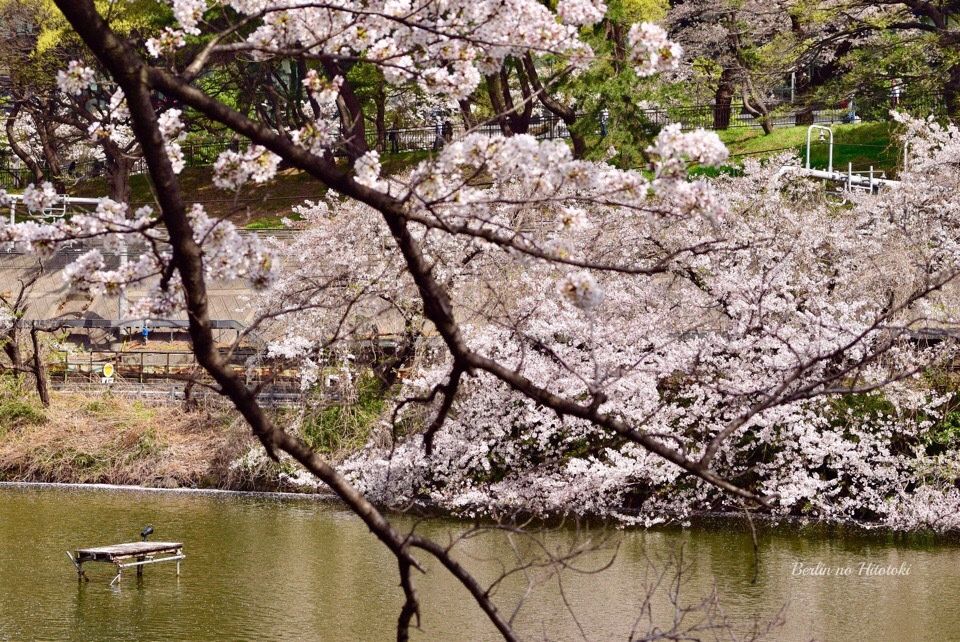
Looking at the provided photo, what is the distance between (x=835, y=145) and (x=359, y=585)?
2263 cm

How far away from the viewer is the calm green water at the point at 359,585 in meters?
9.17

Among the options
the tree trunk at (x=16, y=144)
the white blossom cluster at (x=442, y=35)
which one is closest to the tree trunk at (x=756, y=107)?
the tree trunk at (x=16, y=144)

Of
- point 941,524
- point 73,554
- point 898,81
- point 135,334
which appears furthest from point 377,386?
point 898,81

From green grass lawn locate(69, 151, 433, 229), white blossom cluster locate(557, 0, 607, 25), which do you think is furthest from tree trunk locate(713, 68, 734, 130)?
white blossom cluster locate(557, 0, 607, 25)

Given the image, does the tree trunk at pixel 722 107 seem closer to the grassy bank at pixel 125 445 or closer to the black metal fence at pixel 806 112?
the black metal fence at pixel 806 112

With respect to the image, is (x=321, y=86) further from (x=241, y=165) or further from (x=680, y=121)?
(x=680, y=121)

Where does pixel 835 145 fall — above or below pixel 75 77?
above

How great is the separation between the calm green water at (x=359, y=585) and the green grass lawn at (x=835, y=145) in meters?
16.4

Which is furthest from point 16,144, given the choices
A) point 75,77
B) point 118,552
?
point 75,77

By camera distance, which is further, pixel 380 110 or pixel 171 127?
pixel 380 110

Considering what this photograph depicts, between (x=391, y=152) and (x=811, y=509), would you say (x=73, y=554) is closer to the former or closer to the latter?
(x=811, y=509)

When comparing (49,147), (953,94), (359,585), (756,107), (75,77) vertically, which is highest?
(756,107)

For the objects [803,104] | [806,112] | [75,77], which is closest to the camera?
[75,77]

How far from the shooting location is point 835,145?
1141 inches
